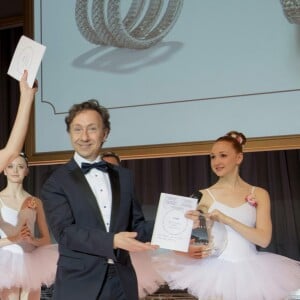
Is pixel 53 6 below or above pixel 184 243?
above

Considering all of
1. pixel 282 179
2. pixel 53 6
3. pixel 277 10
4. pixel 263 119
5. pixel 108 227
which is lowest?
pixel 108 227

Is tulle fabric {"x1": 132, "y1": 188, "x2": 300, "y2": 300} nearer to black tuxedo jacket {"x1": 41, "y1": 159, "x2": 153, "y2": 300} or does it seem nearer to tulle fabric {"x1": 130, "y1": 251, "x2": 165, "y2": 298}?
tulle fabric {"x1": 130, "y1": 251, "x2": 165, "y2": 298}

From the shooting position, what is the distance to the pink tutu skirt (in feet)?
9.78

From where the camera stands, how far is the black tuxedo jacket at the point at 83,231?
1737 millimetres

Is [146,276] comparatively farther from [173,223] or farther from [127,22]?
[127,22]

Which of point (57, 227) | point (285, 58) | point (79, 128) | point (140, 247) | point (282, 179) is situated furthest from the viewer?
point (282, 179)

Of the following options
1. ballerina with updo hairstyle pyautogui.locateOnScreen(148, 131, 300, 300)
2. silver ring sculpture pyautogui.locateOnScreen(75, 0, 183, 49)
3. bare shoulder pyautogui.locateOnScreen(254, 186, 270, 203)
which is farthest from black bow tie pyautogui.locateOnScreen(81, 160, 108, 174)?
silver ring sculpture pyautogui.locateOnScreen(75, 0, 183, 49)

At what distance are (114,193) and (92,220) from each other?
123 mm

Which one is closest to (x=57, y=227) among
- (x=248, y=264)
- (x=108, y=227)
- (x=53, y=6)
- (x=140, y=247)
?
(x=108, y=227)

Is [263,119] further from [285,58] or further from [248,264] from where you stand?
[248,264]

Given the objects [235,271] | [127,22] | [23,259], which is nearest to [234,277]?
[235,271]

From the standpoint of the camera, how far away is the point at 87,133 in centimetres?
192

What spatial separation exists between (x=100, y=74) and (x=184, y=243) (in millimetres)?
1910

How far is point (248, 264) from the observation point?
262 cm
